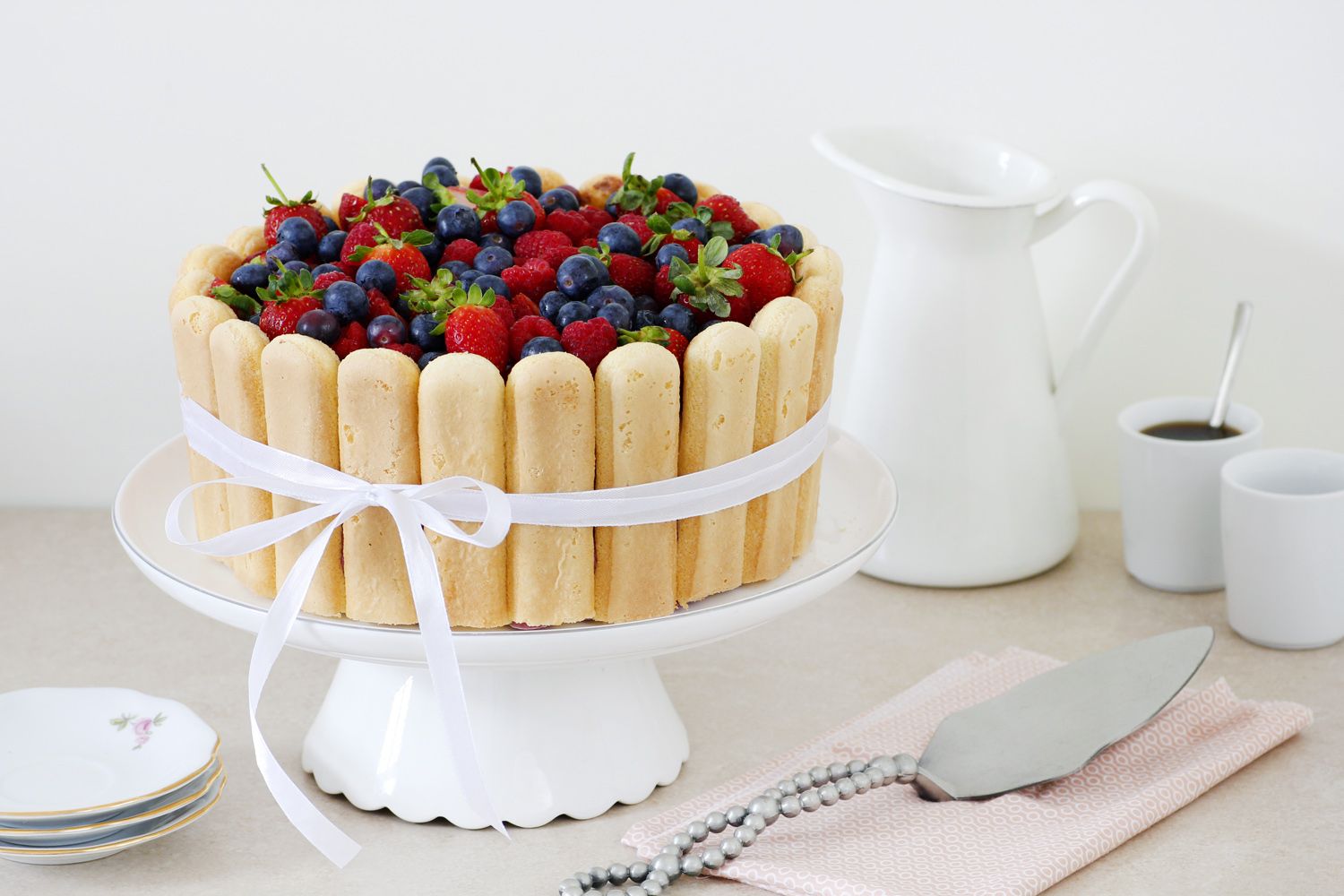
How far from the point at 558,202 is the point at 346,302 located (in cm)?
27

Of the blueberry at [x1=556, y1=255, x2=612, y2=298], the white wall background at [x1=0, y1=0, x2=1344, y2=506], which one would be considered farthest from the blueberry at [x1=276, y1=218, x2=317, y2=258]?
the white wall background at [x1=0, y1=0, x2=1344, y2=506]

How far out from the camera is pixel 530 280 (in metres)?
1.04

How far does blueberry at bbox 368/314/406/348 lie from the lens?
3.21 feet

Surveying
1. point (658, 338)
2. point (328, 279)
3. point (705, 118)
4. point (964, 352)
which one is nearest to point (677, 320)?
point (658, 338)

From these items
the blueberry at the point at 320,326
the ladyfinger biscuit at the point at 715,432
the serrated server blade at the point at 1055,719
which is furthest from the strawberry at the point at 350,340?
the serrated server blade at the point at 1055,719

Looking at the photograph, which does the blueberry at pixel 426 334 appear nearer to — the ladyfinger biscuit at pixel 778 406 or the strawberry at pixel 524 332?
the strawberry at pixel 524 332

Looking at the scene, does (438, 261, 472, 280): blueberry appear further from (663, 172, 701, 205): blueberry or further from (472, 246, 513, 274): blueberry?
(663, 172, 701, 205): blueberry

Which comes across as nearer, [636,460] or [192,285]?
[636,460]

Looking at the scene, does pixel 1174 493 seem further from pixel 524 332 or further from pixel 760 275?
pixel 524 332

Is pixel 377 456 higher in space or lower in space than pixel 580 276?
lower

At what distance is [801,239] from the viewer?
1.17 m

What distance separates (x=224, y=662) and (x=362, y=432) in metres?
0.48

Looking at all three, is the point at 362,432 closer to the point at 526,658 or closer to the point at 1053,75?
the point at 526,658

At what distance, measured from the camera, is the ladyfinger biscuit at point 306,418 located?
0.95m
